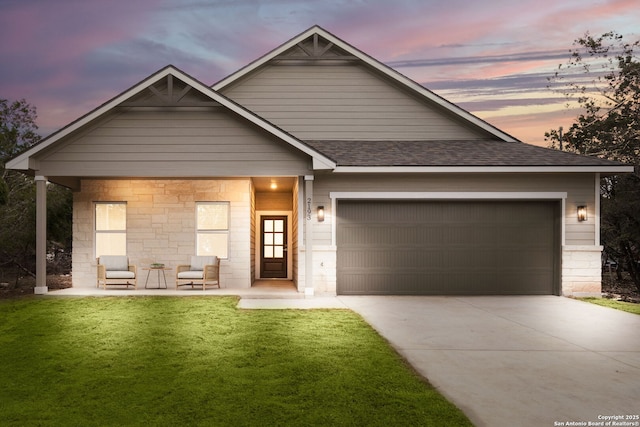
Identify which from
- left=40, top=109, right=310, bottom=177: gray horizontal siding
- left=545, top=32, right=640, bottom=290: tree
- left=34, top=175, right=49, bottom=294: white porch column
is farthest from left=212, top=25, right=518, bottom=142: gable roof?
left=545, top=32, right=640, bottom=290: tree

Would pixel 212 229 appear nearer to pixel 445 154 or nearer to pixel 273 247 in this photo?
pixel 273 247

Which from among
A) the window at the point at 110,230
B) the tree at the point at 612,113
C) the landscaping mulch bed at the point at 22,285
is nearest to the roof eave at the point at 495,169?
the window at the point at 110,230

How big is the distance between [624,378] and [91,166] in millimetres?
10698

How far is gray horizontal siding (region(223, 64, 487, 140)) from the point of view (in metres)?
13.7

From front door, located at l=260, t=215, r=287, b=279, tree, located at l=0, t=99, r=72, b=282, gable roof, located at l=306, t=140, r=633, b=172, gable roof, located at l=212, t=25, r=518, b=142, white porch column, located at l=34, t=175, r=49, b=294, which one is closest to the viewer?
white porch column, located at l=34, t=175, r=49, b=294

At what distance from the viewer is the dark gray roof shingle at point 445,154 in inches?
443

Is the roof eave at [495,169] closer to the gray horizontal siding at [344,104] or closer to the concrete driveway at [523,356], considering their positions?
the gray horizontal siding at [344,104]

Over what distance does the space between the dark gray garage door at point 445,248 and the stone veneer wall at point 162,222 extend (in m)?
2.92

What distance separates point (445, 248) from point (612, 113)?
13.3 metres

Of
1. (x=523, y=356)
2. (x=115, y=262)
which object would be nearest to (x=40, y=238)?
(x=115, y=262)

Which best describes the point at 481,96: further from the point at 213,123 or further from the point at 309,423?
the point at 309,423

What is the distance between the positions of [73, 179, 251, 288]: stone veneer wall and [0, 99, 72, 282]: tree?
3589mm

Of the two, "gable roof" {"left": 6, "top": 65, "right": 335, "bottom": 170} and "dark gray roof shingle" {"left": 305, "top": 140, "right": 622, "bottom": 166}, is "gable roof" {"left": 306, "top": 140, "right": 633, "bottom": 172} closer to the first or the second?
"dark gray roof shingle" {"left": 305, "top": 140, "right": 622, "bottom": 166}

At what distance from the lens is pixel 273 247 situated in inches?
629
